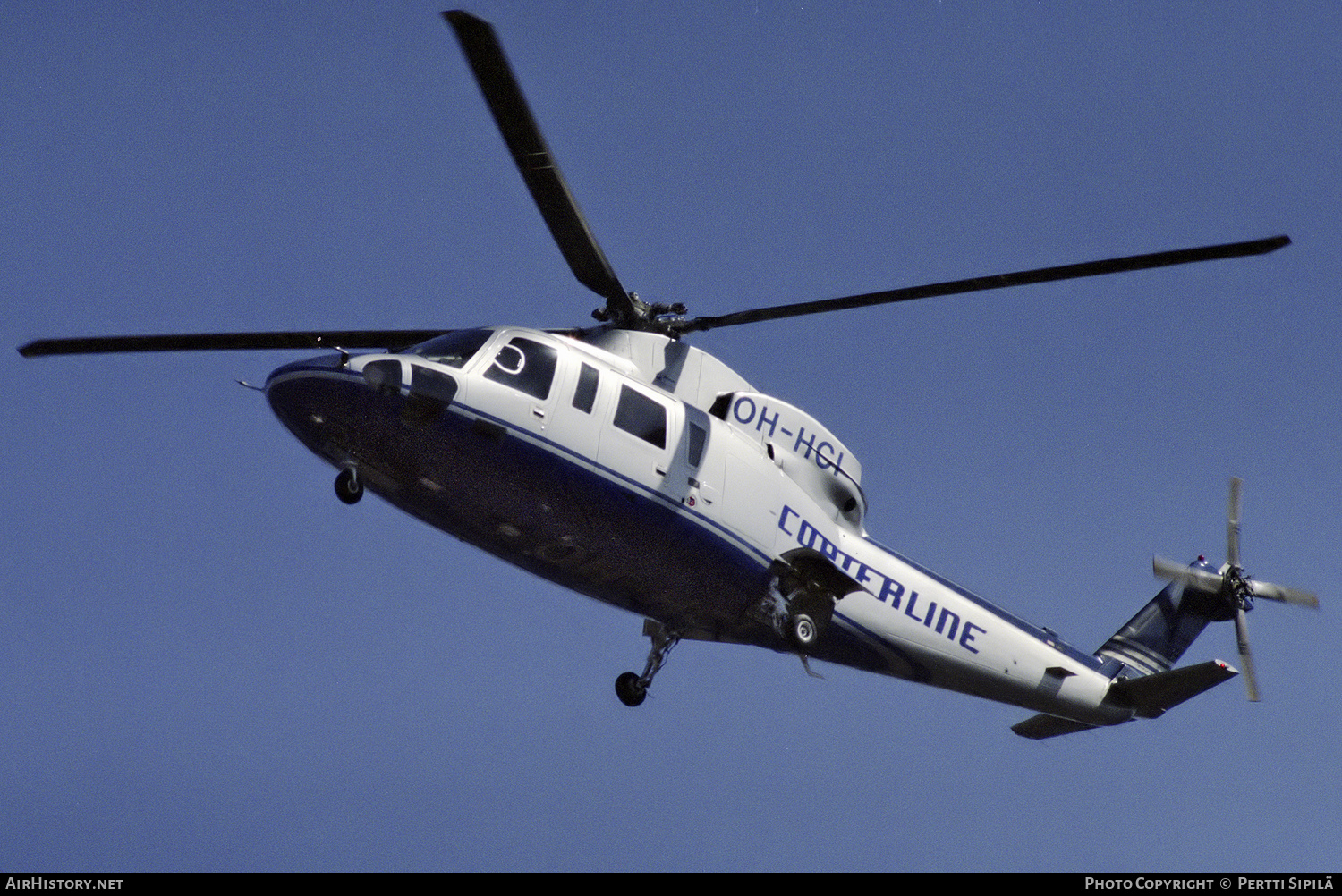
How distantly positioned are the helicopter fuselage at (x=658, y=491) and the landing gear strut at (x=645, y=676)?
27 centimetres

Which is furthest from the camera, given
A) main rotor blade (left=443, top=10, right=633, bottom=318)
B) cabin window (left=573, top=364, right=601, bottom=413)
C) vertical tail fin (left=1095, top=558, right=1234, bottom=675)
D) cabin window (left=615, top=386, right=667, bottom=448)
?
vertical tail fin (left=1095, top=558, right=1234, bottom=675)

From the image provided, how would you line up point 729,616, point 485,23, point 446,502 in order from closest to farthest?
1. point 485,23
2. point 446,502
3. point 729,616

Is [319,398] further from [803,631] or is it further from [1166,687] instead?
[1166,687]

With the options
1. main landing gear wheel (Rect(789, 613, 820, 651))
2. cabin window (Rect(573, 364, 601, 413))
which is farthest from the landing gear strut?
cabin window (Rect(573, 364, 601, 413))

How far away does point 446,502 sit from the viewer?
20.4 meters

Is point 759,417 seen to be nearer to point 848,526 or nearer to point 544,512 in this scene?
point 848,526

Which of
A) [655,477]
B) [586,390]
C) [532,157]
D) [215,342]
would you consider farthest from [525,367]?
[215,342]

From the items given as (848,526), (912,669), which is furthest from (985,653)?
(848,526)

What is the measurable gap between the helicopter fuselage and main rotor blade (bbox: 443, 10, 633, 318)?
1.15m

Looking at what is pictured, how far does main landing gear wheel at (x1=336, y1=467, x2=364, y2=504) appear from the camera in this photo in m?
19.9

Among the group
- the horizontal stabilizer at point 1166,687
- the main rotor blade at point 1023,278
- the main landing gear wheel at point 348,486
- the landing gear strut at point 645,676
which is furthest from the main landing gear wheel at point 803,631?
the main landing gear wheel at point 348,486

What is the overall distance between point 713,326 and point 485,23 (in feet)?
22.4

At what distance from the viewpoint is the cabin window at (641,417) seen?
827 inches

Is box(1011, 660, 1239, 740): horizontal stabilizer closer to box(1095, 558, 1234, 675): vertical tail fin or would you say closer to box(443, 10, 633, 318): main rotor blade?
box(1095, 558, 1234, 675): vertical tail fin
